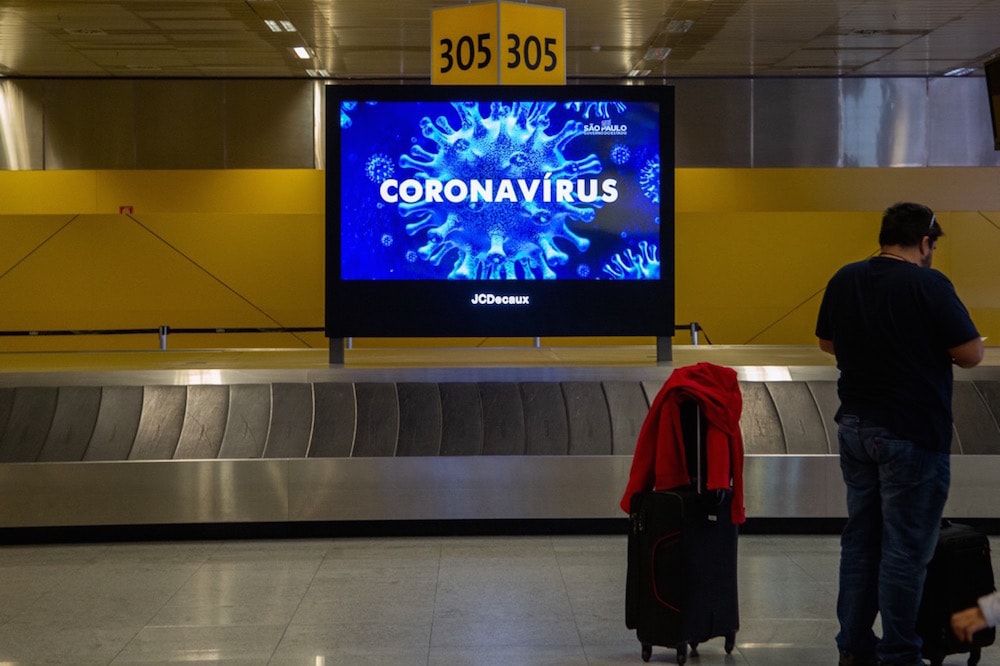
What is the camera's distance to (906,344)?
4.19 m


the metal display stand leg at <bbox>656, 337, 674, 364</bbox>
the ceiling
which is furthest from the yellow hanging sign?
the metal display stand leg at <bbox>656, 337, 674, 364</bbox>

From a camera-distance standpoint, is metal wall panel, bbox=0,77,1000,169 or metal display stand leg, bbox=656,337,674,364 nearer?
metal display stand leg, bbox=656,337,674,364

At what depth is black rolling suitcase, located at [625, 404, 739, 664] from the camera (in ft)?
15.1

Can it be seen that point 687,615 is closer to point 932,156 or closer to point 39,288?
point 39,288

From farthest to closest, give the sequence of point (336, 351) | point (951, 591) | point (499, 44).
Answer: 1. point (499, 44)
2. point (336, 351)
3. point (951, 591)

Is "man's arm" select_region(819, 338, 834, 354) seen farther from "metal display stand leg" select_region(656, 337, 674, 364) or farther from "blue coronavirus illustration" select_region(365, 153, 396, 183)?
"blue coronavirus illustration" select_region(365, 153, 396, 183)

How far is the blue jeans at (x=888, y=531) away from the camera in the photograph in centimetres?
418

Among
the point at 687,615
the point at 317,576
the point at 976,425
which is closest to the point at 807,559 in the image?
the point at 976,425

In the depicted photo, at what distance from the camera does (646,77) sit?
708 inches

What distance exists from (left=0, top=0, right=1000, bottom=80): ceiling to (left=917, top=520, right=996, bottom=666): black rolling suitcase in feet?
31.0

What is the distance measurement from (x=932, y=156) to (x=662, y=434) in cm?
1463

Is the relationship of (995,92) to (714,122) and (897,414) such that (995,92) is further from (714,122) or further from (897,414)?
(897,414)

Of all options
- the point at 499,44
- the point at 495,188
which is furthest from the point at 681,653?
the point at 499,44

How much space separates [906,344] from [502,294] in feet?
13.2
